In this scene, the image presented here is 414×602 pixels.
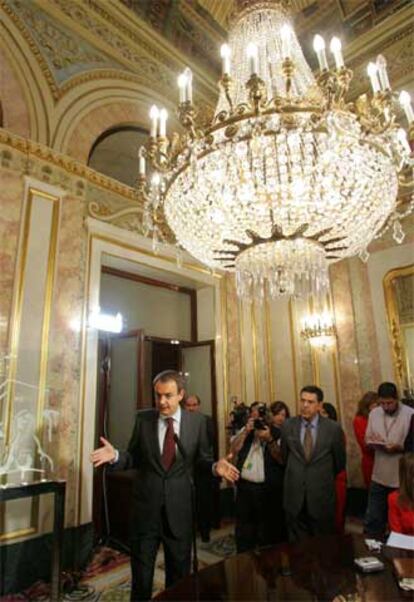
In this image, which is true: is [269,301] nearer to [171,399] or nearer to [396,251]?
[396,251]

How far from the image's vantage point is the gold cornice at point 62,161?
11.2 feet

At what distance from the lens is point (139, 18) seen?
4.30 m

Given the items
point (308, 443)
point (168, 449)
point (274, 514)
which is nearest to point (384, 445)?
point (308, 443)

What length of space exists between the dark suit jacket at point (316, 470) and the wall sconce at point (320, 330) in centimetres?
234

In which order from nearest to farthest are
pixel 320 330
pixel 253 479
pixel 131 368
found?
1. pixel 253 479
2. pixel 131 368
3. pixel 320 330

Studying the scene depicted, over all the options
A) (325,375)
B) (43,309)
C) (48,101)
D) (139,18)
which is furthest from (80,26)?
(325,375)

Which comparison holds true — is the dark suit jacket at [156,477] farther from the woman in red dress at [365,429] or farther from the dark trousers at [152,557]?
the woman in red dress at [365,429]

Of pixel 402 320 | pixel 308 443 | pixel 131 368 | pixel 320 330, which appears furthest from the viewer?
pixel 320 330

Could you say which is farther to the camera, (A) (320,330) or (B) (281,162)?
(A) (320,330)

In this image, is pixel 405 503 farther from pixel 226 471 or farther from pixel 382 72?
pixel 382 72

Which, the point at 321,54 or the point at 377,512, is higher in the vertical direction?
the point at 321,54

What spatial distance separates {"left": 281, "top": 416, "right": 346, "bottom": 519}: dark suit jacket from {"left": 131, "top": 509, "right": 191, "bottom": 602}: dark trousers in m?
0.89

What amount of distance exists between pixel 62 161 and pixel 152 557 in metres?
3.39

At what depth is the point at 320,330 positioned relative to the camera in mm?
5098
